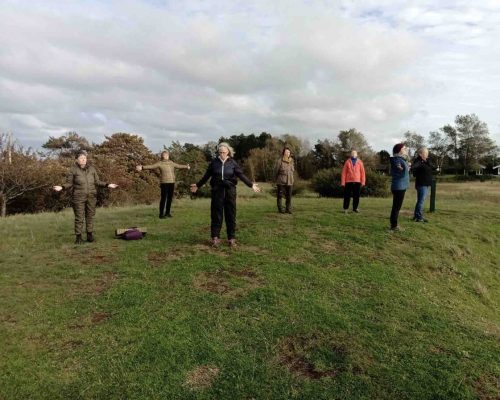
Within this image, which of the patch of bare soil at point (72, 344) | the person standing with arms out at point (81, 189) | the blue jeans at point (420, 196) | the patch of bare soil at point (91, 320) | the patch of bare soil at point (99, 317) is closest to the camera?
the patch of bare soil at point (72, 344)

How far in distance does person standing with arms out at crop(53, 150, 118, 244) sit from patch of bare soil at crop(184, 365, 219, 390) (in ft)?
21.1

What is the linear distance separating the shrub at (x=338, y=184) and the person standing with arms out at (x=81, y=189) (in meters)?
24.1

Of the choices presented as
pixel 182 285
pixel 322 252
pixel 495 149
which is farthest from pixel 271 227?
pixel 495 149

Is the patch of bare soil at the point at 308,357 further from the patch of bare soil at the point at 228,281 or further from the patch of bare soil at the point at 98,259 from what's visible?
the patch of bare soil at the point at 98,259

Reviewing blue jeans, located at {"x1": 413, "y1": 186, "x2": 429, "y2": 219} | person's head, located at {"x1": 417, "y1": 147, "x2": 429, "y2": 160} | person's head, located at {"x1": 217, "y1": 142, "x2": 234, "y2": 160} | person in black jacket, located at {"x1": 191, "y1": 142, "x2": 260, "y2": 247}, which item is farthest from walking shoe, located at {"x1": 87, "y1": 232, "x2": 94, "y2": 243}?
person's head, located at {"x1": 417, "y1": 147, "x2": 429, "y2": 160}

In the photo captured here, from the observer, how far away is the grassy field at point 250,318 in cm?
528

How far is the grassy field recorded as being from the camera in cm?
528

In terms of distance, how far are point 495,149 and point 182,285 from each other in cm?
9306

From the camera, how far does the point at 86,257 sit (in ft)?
31.2

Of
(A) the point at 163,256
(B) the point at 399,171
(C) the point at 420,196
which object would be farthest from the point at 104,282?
(C) the point at 420,196

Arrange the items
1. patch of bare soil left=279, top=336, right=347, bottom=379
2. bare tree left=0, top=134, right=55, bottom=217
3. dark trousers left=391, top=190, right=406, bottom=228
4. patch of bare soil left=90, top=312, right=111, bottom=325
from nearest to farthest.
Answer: patch of bare soil left=279, top=336, right=347, bottom=379, patch of bare soil left=90, top=312, right=111, bottom=325, dark trousers left=391, top=190, right=406, bottom=228, bare tree left=0, top=134, right=55, bottom=217

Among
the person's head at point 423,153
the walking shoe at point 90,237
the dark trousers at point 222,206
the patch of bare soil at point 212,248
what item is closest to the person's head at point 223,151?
the dark trousers at point 222,206

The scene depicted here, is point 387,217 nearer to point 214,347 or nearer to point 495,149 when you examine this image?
point 214,347

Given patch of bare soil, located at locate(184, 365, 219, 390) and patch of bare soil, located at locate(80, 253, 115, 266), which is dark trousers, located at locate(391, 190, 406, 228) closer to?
patch of bare soil, located at locate(80, 253, 115, 266)
